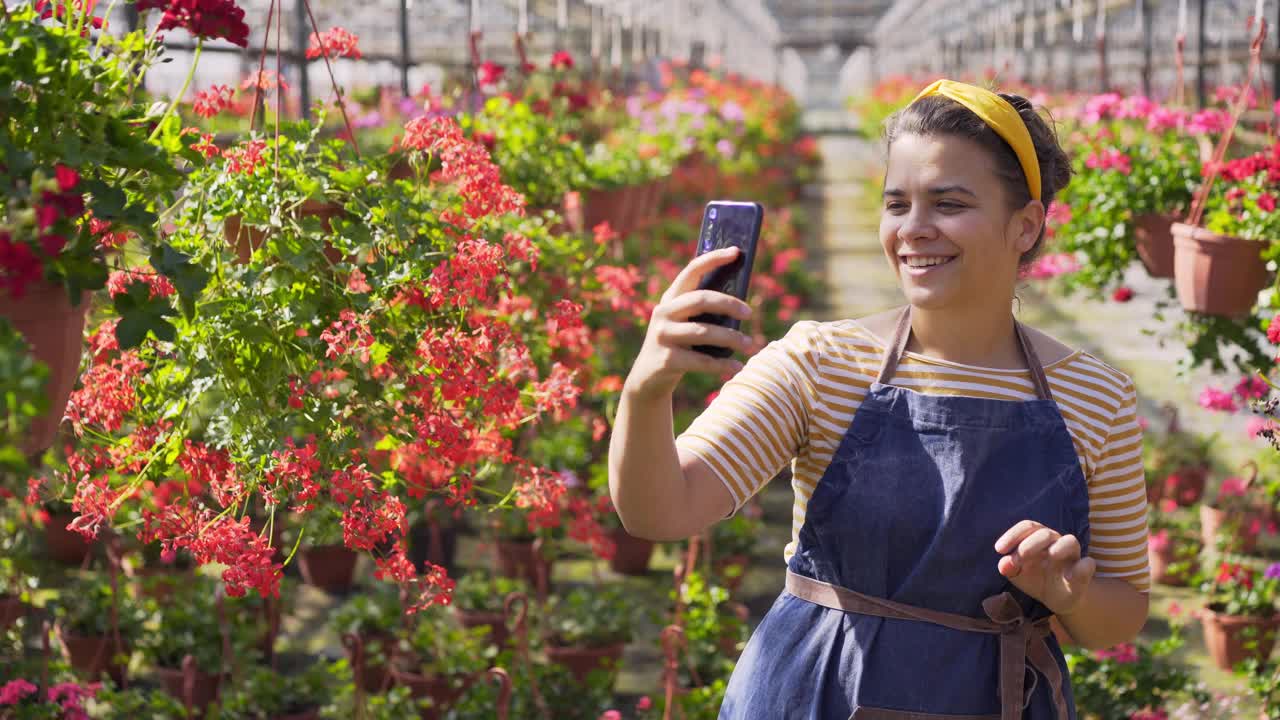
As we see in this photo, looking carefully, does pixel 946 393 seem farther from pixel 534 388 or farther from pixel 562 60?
pixel 562 60

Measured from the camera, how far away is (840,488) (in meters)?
1.28

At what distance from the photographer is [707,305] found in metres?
0.99

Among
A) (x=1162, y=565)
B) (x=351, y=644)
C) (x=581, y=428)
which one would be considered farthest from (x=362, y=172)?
(x=1162, y=565)

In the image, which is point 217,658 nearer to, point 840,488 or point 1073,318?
point 840,488

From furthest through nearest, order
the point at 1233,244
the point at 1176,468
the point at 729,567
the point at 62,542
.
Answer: the point at 1176,468 < the point at 62,542 < the point at 729,567 < the point at 1233,244

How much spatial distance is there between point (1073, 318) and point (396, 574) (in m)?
7.04

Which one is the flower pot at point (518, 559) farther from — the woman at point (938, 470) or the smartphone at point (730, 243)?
the smartphone at point (730, 243)

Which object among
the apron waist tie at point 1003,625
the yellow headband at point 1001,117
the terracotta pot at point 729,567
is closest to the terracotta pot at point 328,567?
the terracotta pot at point 729,567

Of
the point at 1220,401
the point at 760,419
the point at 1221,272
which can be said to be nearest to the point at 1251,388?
the point at 1220,401

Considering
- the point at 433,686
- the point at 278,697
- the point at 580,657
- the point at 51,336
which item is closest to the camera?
the point at 51,336

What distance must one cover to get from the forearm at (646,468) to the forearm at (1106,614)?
43 cm

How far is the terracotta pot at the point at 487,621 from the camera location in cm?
341

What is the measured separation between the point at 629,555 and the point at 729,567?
0.63 meters

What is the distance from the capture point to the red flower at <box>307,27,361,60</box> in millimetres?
1860
